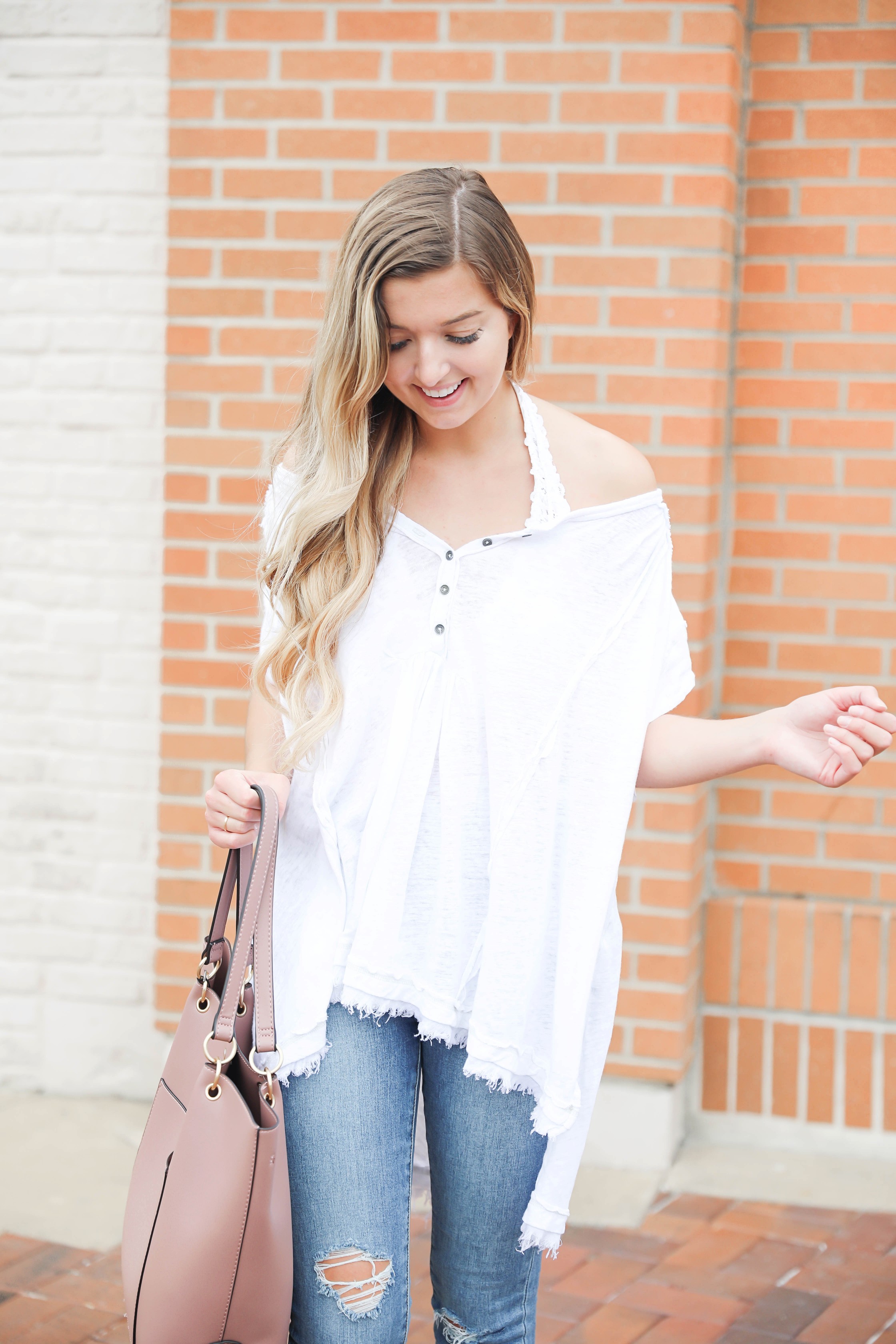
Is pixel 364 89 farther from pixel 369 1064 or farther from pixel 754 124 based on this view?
pixel 369 1064

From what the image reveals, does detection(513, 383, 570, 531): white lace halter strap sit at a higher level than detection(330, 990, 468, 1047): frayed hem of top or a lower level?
higher

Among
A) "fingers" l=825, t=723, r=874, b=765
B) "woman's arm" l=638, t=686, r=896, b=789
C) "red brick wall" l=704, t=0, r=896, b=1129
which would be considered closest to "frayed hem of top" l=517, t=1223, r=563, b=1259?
"woman's arm" l=638, t=686, r=896, b=789

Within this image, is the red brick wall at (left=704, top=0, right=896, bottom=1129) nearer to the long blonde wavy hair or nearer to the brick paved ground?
the brick paved ground

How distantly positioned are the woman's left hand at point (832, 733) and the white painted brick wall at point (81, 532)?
216 centimetres

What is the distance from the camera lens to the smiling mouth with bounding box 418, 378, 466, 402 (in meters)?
1.83

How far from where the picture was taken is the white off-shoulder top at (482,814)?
181 centimetres

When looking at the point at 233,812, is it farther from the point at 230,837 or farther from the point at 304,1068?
the point at 304,1068

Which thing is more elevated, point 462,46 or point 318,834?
point 462,46

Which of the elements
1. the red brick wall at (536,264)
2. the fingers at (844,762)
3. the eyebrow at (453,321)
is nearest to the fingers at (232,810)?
the eyebrow at (453,321)

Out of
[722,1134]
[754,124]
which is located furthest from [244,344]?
[722,1134]

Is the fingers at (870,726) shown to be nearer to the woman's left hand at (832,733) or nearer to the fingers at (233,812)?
the woman's left hand at (832,733)

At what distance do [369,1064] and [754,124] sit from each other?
102 inches

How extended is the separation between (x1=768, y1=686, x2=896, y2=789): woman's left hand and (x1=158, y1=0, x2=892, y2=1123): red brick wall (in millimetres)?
1457

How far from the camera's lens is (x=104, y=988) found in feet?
12.2
